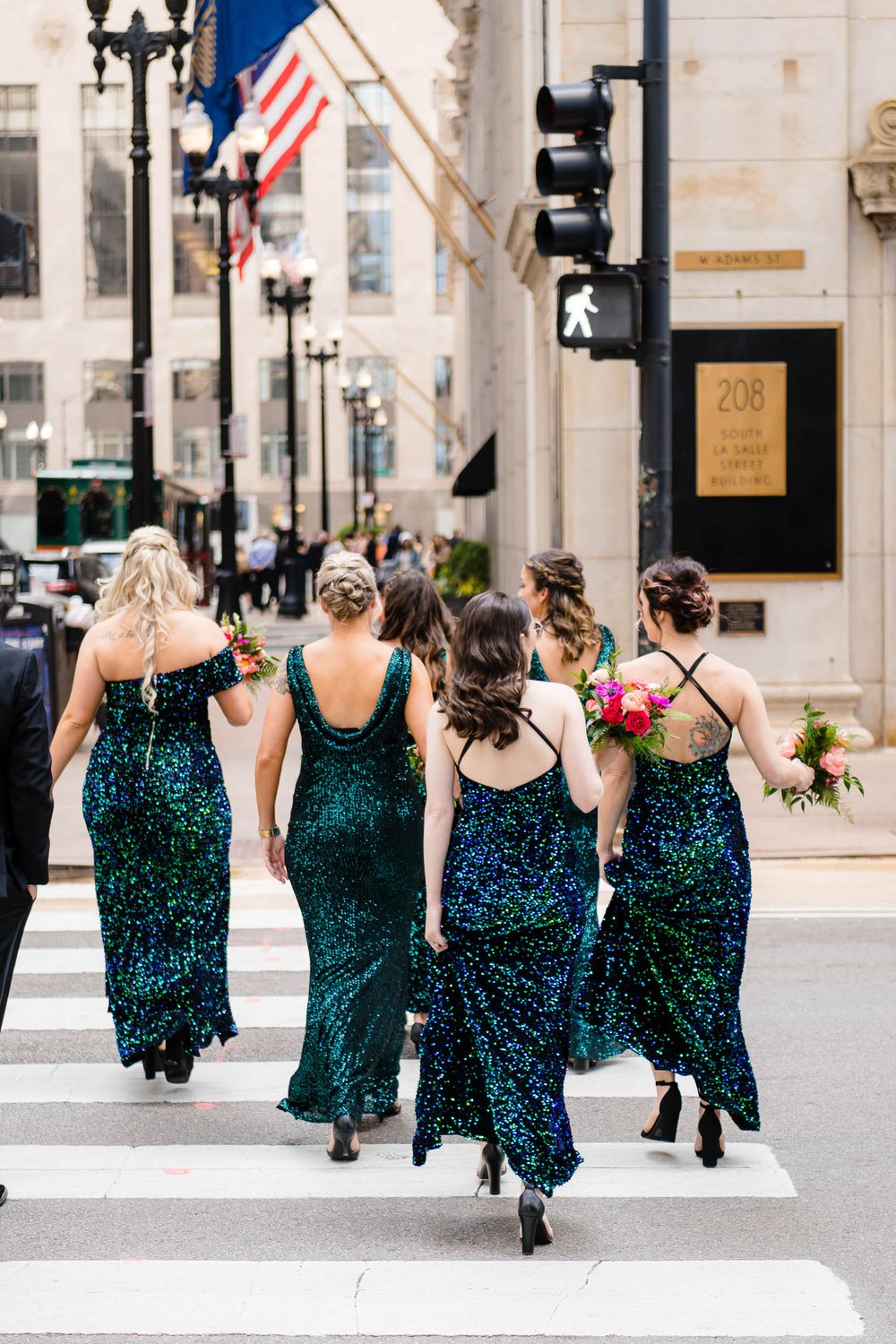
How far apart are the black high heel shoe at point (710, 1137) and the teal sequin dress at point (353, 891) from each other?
1.09m

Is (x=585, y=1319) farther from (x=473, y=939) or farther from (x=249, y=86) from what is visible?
(x=249, y=86)

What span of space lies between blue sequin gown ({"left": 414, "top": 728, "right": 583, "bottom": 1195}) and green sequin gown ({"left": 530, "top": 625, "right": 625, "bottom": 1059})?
5.53 feet

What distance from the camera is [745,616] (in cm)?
1661

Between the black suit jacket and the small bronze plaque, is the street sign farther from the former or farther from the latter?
the black suit jacket

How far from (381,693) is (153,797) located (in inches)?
45.1

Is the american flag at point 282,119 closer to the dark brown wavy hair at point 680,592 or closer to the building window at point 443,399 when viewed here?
the dark brown wavy hair at point 680,592

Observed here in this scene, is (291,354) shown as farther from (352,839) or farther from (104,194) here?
(104,194)

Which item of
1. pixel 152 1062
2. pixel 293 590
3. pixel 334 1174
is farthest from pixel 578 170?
pixel 293 590

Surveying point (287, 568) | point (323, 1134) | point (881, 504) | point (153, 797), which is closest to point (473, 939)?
point (323, 1134)

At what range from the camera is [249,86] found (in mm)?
26500

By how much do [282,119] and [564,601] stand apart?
2421 centimetres

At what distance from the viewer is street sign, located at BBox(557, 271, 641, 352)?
432 inches

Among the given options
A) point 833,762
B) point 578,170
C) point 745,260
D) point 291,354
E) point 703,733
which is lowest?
point 833,762

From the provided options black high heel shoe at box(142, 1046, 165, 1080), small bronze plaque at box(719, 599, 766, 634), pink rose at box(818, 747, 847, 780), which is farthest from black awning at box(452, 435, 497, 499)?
pink rose at box(818, 747, 847, 780)
